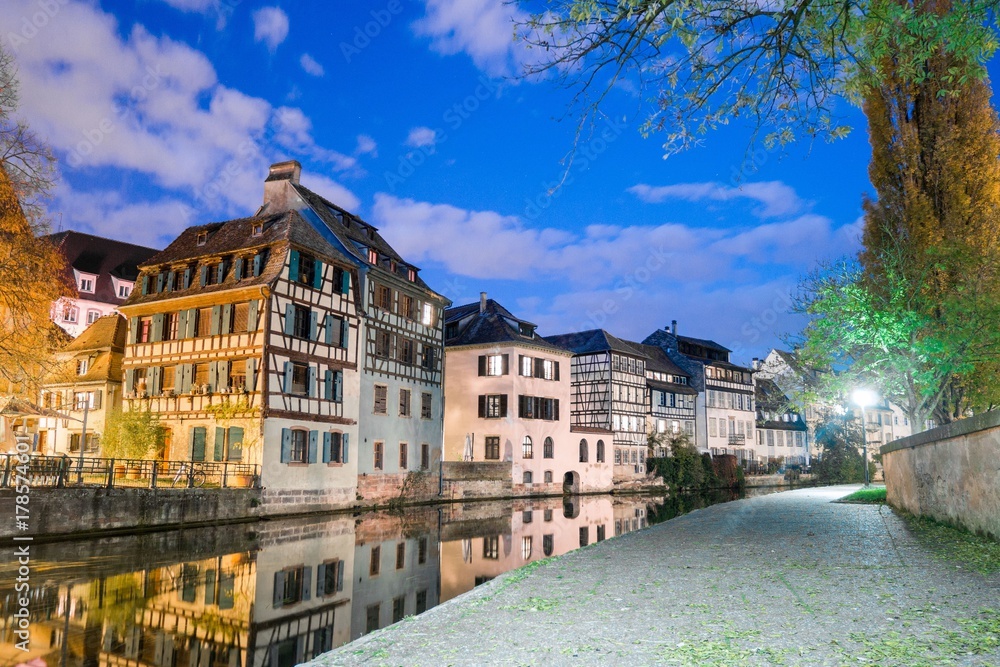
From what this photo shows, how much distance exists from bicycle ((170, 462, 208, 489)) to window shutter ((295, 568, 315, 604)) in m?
10.9

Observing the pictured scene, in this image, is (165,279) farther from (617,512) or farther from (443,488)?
(617,512)

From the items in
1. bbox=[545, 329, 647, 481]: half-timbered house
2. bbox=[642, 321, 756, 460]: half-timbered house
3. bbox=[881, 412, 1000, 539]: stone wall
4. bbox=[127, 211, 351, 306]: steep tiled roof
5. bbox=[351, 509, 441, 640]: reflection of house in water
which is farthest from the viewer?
bbox=[642, 321, 756, 460]: half-timbered house

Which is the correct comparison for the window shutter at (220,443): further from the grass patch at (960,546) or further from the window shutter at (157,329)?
the grass patch at (960,546)

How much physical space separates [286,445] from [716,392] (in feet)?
154

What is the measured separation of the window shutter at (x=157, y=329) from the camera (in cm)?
3059

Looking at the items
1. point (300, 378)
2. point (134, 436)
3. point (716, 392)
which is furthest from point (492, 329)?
point (716, 392)

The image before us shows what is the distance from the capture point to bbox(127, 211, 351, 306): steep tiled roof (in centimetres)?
2916

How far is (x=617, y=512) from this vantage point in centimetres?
3212

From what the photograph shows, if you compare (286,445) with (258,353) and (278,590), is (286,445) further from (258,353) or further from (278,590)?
(278,590)

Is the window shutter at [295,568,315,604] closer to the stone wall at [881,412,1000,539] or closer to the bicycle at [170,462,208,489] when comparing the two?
the stone wall at [881,412,1000,539]

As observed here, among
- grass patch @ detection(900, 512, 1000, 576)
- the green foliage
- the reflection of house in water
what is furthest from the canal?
the green foliage

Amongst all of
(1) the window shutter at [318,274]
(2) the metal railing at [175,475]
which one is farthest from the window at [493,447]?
(2) the metal railing at [175,475]

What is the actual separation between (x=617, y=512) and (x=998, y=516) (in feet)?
74.0

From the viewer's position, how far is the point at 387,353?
115 ft
